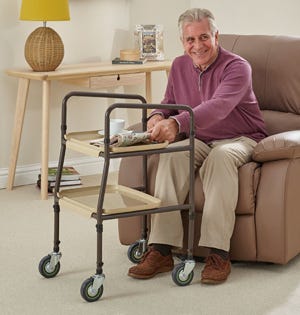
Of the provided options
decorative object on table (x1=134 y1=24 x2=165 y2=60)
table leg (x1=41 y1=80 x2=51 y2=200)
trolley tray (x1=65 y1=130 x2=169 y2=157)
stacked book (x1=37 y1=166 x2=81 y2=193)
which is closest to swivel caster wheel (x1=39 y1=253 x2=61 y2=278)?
trolley tray (x1=65 y1=130 x2=169 y2=157)

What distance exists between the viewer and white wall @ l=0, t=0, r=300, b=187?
4.71 metres

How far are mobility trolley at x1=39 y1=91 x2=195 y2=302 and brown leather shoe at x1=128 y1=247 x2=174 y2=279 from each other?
5.1 inches

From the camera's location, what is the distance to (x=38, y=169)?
490 cm

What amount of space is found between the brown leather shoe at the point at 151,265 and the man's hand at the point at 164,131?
47 cm

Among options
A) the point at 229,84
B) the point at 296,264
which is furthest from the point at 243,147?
the point at 296,264

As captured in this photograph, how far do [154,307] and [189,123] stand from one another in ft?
2.28

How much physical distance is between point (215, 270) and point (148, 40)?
7.10 feet

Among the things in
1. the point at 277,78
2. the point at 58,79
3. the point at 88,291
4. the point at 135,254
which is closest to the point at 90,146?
the point at 88,291

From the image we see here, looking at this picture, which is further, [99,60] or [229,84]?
[99,60]

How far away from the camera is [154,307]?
117 inches

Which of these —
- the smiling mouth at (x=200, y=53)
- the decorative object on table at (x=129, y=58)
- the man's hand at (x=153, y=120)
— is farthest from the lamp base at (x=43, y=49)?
the smiling mouth at (x=200, y=53)

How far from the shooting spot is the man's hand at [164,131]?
10.2ft

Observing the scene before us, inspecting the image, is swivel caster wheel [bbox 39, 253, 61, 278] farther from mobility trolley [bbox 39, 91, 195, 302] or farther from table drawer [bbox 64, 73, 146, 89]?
table drawer [bbox 64, 73, 146, 89]

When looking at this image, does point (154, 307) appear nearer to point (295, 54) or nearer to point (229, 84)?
point (229, 84)
